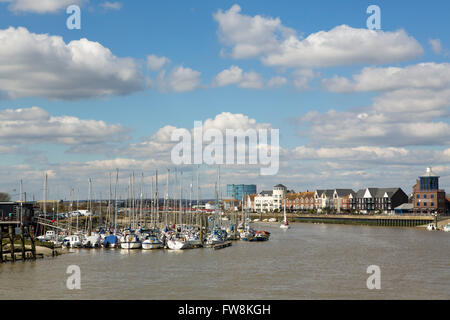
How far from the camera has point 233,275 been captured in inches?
2057

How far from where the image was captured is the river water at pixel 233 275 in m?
42.6

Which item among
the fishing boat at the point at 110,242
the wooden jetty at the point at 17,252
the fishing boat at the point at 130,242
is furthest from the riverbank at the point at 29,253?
the fishing boat at the point at 130,242

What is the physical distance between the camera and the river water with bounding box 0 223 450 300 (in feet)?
140

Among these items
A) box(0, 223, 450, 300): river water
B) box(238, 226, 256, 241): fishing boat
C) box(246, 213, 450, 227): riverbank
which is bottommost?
box(246, 213, 450, 227): riverbank

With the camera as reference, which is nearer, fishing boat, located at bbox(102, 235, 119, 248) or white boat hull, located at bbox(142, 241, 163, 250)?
white boat hull, located at bbox(142, 241, 163, 250)

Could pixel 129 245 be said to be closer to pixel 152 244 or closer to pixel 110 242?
pixel 152 244

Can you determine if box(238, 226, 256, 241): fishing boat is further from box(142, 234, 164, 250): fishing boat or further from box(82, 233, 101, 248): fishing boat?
box(82, 233, 101, 248): fishing boat

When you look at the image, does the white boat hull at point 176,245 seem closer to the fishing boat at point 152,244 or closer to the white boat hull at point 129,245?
the fishing boat at point 152,244

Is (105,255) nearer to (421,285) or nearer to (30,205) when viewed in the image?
(30,205)

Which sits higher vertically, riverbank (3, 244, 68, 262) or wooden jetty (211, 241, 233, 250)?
riverbank (3, 244, 68, 262)

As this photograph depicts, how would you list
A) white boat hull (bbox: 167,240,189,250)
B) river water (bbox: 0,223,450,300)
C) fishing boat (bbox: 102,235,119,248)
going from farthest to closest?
fishing boat (bbox: 102,235,119,248) → white boat hull (bbox: 167,240,189,250) → river water (bbox: 0,223,450,300)

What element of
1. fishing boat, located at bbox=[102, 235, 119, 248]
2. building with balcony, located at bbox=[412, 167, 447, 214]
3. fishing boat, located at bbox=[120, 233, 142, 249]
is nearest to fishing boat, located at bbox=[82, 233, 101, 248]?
fishing boat, located at bbox=[102, 235, 119, 248]

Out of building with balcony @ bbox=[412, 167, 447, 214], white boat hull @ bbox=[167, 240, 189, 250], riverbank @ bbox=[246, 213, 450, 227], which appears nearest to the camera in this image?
white boat hull @ bbox=[167, 240, 189, 250]

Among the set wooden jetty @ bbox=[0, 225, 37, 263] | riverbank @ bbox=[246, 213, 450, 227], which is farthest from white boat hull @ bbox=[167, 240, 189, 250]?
riverbank @ bbox=[246, 213, 450, 227]
